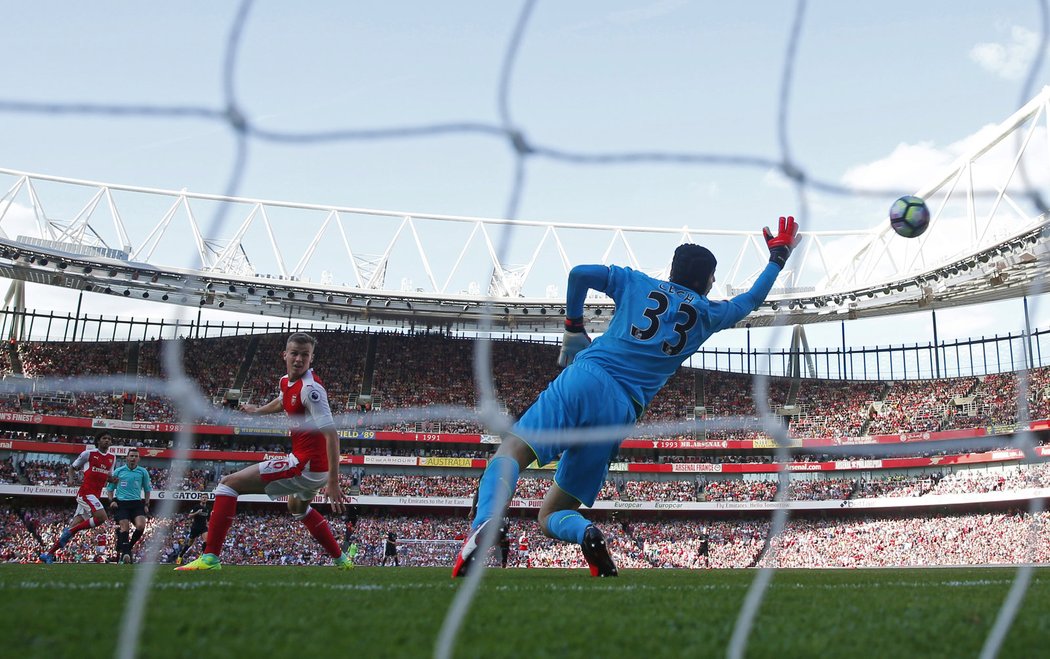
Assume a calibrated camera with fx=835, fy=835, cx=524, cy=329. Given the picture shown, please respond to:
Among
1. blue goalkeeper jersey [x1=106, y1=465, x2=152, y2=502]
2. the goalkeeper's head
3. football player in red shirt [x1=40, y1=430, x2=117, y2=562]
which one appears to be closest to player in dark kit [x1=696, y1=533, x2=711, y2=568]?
blue goalkeeper jersey [x1=106, y1=465, x2=152, y2=502]

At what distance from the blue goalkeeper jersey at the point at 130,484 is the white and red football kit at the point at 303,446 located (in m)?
5.66

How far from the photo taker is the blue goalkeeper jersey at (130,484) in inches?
453

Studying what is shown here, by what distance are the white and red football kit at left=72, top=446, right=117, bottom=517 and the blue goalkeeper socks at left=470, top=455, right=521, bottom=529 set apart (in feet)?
29.6

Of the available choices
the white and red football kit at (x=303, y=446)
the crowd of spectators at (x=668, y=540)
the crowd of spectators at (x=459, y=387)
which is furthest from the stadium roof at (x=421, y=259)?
the white and red football kit at (x=303, y=446)

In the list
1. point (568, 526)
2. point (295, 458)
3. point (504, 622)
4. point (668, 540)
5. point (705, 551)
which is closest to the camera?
point (504, 622)

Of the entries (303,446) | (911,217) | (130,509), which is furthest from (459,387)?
(303,446)

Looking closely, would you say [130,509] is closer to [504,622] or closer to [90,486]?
[90,486]

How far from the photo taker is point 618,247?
3244 cm

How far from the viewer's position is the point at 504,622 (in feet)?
11.0

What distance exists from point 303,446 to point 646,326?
348 cm

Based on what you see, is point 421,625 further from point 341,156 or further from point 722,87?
point 722,87

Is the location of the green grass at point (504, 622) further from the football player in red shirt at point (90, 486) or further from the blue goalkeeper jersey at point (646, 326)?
the football player in red shirt at point (90, 486)

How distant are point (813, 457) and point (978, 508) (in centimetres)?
614

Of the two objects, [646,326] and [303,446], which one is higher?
[646,326]
